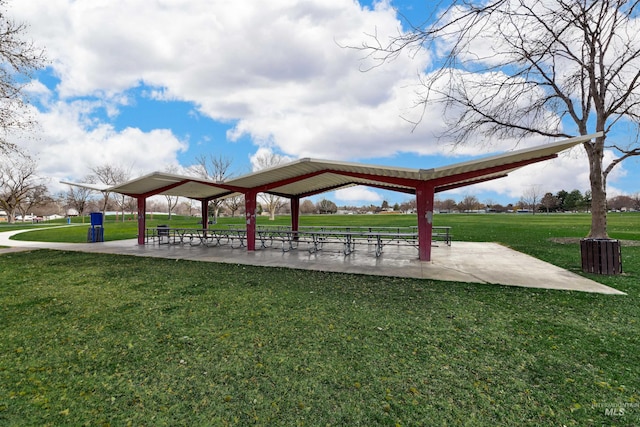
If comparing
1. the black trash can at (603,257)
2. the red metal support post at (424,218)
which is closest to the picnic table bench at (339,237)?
the red metal support post at (424,218)

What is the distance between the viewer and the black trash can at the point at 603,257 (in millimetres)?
7204

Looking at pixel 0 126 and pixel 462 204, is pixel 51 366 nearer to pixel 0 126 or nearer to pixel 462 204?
pixel 0 126

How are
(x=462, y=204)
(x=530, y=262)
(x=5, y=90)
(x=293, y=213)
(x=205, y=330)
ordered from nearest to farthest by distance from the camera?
(x=205, y=330) < (x=530, y=262) < (x=5, y=90) < (x=293, y=213) < (x=462, y=204)

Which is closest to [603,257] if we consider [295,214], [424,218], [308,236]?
[424,218]

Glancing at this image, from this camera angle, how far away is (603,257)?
7.28 metres

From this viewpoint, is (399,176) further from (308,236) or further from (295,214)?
(295,214)

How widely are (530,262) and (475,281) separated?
3.71 m

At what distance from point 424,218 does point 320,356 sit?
22.4ft

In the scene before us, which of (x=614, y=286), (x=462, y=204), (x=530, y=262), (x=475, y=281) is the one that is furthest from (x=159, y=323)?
(x=462, y=204)

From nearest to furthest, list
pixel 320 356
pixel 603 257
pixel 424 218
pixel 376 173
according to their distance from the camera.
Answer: pixel 320 356, pixel 603 257, pixel 424 218, pixel 376 173

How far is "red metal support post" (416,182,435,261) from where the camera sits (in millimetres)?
9102

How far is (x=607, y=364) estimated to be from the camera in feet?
10.0

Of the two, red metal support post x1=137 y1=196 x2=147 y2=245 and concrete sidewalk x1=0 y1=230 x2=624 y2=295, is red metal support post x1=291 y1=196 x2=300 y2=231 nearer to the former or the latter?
concrete sidewalk x1=0 y1=230 x2=624 y2=295

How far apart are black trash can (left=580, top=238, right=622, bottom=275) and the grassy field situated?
4.11ft
